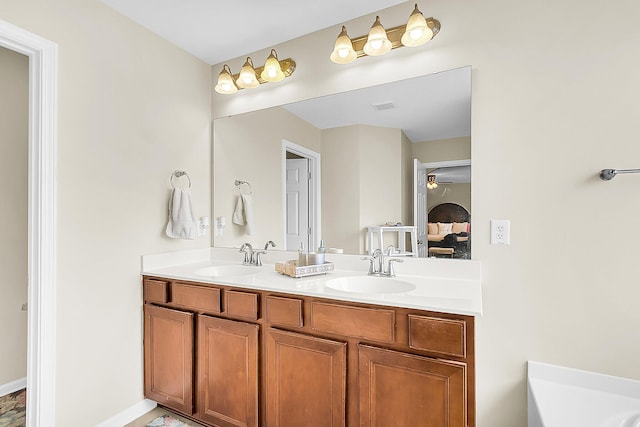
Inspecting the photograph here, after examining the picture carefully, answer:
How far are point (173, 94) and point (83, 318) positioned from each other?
1.53 meters

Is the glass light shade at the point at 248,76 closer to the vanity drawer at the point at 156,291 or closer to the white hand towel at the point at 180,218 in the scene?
the white hand towel at the point at 180,218

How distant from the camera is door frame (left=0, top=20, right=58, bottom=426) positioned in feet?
5.18

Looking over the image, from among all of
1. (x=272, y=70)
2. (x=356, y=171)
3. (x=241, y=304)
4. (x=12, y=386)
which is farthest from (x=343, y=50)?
(x=12, y=386)

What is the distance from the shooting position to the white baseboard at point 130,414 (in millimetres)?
1877

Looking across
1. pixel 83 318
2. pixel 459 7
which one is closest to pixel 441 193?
pixel 459 7

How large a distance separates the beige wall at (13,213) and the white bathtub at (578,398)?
3.22 meters

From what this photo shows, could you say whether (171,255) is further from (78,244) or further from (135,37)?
(135,37)

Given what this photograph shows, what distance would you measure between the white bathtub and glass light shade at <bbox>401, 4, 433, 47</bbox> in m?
1.66

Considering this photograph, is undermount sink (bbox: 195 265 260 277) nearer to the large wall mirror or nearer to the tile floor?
the large wall mirror

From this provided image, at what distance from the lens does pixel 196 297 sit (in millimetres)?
1826

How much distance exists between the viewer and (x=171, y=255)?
2.22 metres

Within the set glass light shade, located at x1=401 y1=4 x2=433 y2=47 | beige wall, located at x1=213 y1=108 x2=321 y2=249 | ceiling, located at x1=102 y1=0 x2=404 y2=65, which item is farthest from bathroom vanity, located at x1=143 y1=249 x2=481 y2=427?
ceiling, located at x1=102 y1=0 x2=404 y2=65

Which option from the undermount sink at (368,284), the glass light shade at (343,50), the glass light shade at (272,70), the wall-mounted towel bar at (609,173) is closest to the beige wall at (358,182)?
the undermount sink at (368,284)

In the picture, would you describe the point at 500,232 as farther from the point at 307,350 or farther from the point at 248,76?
the point at 248,76
